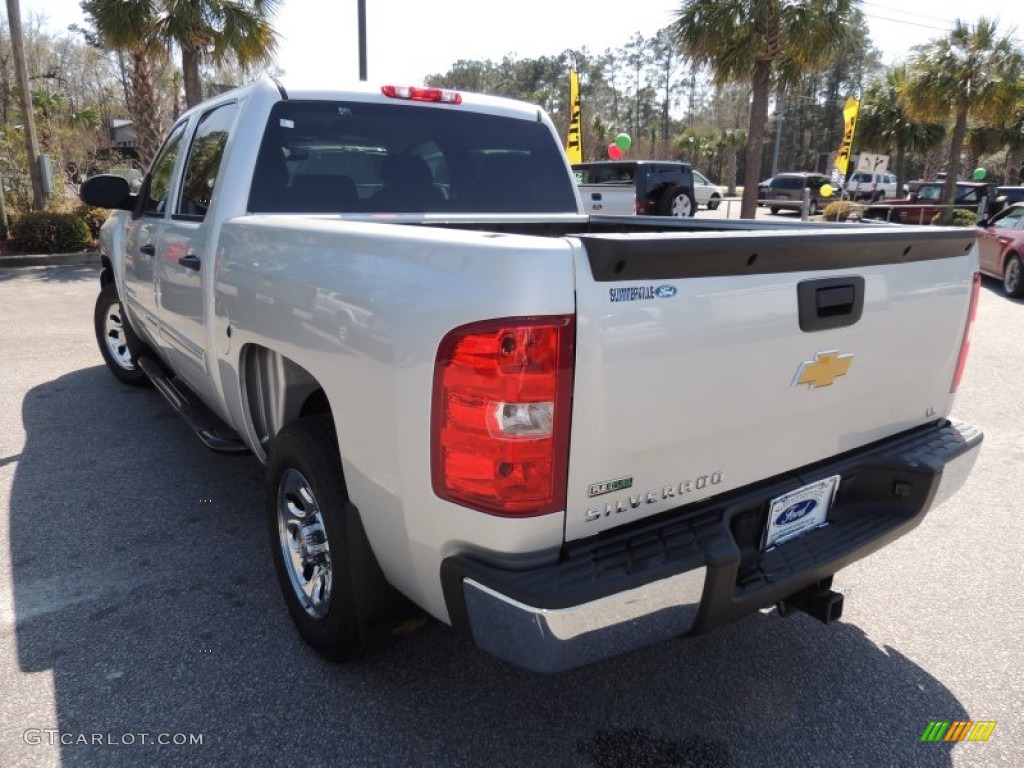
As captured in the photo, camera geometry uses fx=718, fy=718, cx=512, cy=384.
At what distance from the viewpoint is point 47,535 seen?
11.4 ft

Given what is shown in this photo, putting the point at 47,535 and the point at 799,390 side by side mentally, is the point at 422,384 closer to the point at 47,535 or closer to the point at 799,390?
the point at 799,390

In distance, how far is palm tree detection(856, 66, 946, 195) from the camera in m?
34.4

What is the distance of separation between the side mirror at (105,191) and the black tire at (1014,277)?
12.1m

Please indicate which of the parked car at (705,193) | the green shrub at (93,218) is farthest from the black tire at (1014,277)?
the parked car at (705,193)

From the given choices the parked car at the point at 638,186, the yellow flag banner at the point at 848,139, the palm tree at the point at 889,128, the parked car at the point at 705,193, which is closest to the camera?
the parked car at the point at 638,186

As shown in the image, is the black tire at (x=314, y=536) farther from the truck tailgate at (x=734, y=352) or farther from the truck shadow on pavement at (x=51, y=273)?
the truck shadow on pavement at (x=51, y=273)

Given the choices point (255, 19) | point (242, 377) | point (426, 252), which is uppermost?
point (255, 19)

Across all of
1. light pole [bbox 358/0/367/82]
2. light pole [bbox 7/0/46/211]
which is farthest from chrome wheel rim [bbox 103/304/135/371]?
light pole [bbox 7/0/46/211]

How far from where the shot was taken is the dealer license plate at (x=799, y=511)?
2.18 metres

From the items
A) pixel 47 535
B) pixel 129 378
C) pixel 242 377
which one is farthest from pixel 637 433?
pixel 129 378

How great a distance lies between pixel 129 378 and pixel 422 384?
5022mm

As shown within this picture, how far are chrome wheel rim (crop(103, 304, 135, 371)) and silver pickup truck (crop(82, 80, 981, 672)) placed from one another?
3.28m

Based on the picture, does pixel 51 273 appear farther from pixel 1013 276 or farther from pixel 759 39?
pixel 1013 276

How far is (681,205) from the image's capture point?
1942 cm
